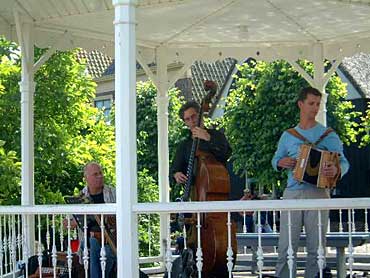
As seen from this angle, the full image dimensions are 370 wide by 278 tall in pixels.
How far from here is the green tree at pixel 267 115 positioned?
20.2 meters

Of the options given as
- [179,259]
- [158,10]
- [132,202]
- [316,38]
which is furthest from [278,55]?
[132,202]

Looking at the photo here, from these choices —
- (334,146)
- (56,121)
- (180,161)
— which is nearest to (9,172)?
(56,121)

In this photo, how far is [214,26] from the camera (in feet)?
31.6

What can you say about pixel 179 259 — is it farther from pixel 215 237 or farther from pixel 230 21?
pixel 230 21

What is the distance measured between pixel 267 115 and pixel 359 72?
823cm

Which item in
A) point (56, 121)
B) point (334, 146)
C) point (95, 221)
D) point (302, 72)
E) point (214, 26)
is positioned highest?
point (214, 26)

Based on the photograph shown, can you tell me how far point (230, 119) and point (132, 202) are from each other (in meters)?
16.4

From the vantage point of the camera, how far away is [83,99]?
50.6 ft

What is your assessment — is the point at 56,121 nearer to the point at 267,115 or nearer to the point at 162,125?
the point at 162,125

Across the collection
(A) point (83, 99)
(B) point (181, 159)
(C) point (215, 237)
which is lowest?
(C) point (215, 237)

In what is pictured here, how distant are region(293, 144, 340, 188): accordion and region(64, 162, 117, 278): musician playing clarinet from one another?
1.80 meters

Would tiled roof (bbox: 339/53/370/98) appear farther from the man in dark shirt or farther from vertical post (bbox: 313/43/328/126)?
the man in dark shirt

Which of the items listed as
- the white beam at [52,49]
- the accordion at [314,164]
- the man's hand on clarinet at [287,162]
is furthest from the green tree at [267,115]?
the accordion at [314,164]

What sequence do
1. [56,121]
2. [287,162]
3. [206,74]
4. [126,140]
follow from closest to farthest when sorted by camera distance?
1. [126,140]
2. [287,162]
3. [56,121]
4. [206,74]
